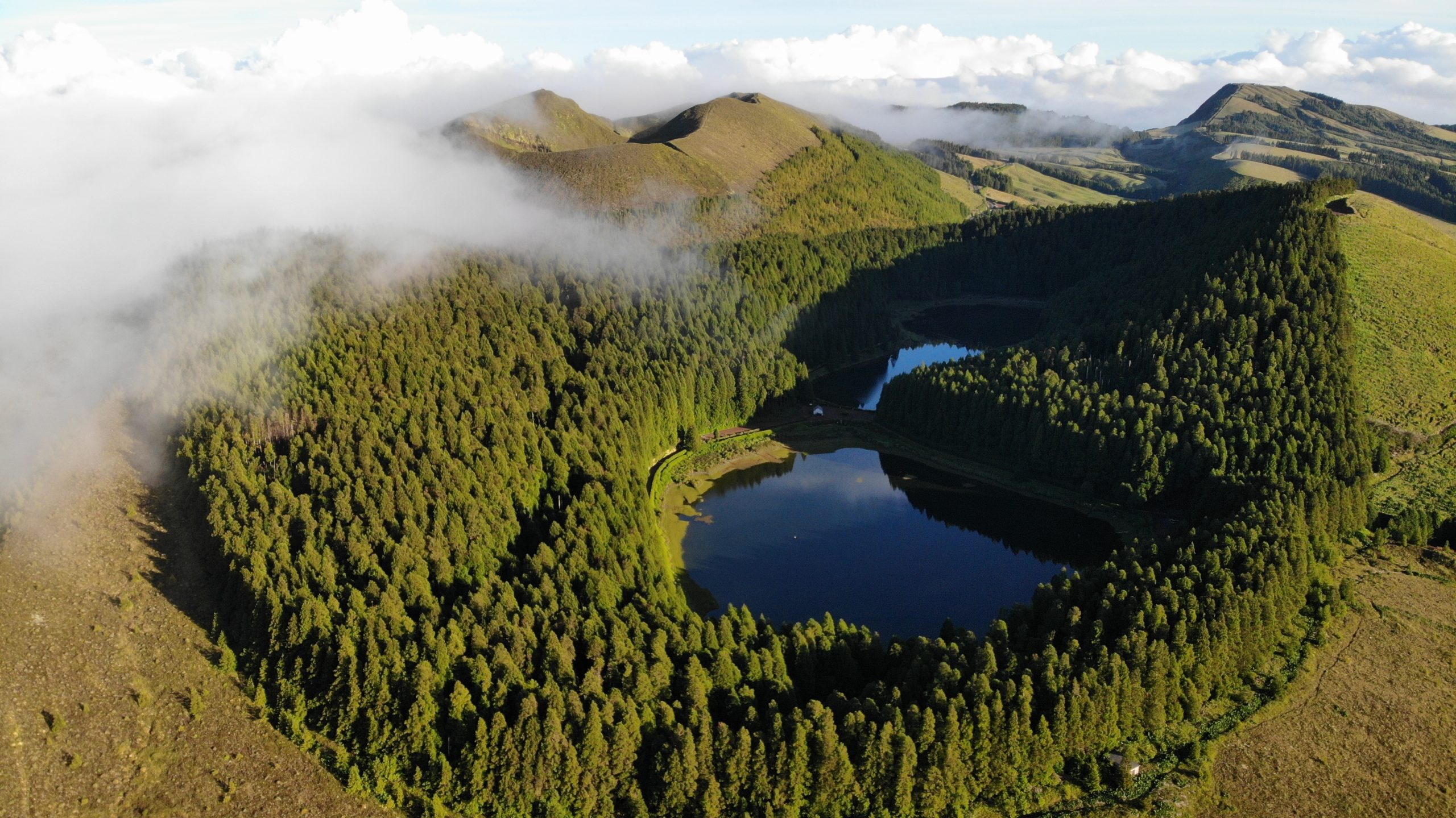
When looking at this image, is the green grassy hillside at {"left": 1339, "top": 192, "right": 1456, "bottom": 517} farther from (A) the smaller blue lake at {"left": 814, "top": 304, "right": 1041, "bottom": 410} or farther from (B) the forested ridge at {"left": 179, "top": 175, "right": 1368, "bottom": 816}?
(A) the smaller blue lake at {"left": 814, "top": 304, "right": 1041, "bottom": 410}

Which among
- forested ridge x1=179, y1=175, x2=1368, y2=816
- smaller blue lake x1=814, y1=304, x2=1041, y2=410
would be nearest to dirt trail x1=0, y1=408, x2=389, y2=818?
forested ridge x1=179, y1=175, x2=1368, y2=816

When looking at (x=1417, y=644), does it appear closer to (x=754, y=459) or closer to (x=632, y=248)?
(x=754, y=459)

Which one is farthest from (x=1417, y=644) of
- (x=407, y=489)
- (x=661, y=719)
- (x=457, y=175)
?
(x=457, y=175)

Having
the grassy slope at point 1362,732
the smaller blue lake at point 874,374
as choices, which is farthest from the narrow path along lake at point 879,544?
the smaller blue lake at point 874,374

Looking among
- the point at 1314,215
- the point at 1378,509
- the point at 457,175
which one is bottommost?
the point at 1378,509

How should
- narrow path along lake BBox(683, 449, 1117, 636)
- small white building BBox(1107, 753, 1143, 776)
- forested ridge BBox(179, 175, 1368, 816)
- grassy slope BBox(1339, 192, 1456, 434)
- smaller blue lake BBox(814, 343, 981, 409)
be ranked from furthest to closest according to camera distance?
smaller blue lake BBox(814, 343, 981, 409)
grassy slope BBox(1339, 192, 1456, 434)
narrow path along lake BBox(683, 449, 1117, 636)
small white building BBox(1107, 753, 1143, 776)
forested ridge BBox(179, 175, 1368, 816)

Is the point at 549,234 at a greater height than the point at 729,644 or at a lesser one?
greater

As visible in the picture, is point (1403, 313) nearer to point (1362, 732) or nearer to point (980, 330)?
point (980, 330)
